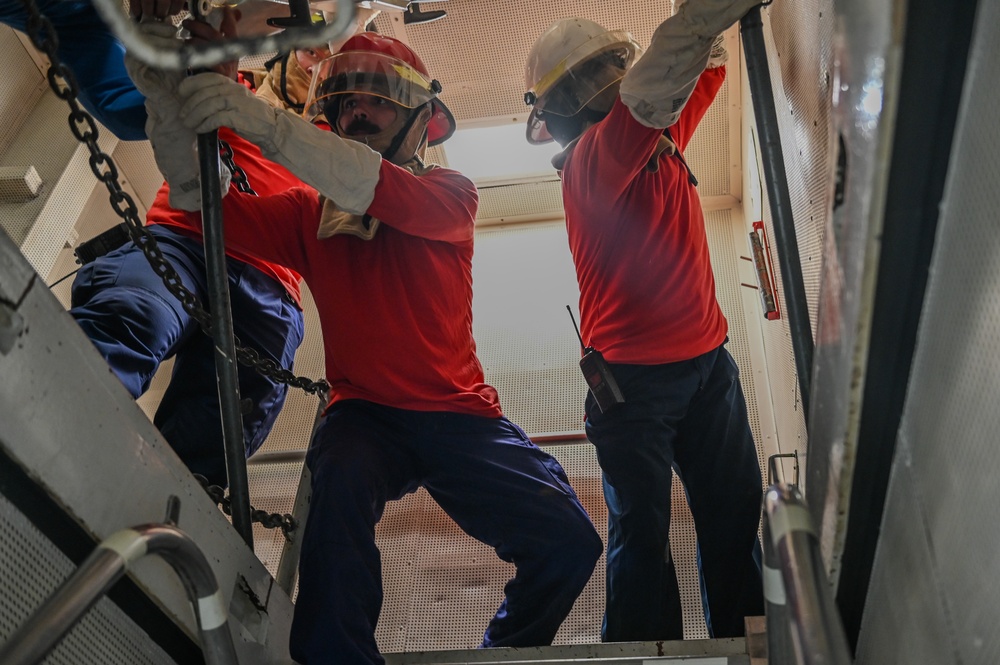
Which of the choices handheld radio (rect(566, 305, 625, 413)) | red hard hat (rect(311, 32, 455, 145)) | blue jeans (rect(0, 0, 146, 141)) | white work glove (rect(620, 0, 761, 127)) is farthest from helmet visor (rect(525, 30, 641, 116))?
blue jeans (rect(0, 0, 146, 141))

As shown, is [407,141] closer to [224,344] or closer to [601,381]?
[601,381]

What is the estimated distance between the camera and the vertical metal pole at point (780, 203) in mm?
2000

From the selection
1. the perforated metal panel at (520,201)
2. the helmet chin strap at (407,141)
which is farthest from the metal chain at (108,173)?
the perforated metal panel at (520,201)

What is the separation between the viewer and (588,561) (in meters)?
2.62

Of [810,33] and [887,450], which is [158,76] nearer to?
[810,33]

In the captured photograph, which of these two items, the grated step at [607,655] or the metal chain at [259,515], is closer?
the metal chain at [259,515]

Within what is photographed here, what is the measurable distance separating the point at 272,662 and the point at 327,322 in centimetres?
106

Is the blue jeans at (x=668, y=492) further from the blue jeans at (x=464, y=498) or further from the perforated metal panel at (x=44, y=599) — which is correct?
the perforated metal panel at (x=44, y=599)

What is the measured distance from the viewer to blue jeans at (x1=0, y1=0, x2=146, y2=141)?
285cm

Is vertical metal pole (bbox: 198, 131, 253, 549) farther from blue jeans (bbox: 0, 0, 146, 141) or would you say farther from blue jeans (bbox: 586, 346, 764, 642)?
blue jeans (bbox: 586, 346, 764, 642)

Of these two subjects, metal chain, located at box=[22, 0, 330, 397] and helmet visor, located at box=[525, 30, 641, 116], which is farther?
helmet visor, located at box=[525, 30, 641, 116]

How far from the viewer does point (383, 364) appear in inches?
111

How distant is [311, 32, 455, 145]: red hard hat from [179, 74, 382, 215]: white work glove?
591 millimetres

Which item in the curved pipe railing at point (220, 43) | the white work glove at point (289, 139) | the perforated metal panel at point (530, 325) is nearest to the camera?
the curved pipe railing at point (220, 43)
